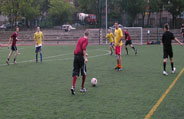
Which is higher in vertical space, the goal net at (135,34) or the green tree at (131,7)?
the green tree at (131,7)

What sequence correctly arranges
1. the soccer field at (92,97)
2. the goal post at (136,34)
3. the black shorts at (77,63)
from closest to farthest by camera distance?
1. the soccer field at (92,97)
2. the black shorts at (77,63)
3. the goal post at (136,34)

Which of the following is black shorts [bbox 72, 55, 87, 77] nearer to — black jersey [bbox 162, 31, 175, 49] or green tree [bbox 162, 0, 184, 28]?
black jersey [bbox 162, 31, 175, 49]

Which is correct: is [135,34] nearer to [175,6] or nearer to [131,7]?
[175,6]

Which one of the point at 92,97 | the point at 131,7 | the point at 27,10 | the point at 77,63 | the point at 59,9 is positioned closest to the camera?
the point at 92,97

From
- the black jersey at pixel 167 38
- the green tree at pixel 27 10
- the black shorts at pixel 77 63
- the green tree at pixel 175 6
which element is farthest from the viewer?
the green tree at pixel 27 10

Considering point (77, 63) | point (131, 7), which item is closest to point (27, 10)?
point (131, 7)

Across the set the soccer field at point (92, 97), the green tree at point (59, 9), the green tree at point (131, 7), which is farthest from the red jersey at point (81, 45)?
the green tree at point (59, 9)

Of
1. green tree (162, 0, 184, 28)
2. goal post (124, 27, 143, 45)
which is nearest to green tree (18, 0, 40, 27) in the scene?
goal post (124, 27, 143, 45)

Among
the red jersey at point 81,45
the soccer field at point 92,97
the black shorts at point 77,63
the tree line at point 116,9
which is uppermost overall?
the tree line at point 116,9

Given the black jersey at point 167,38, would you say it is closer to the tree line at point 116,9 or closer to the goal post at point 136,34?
the goal post at point 136,34

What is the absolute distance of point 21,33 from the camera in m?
45.9

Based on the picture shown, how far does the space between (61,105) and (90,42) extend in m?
32.4

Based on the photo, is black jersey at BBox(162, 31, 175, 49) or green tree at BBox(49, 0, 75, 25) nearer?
black jersey at BBox(162, 31, 175, 49)

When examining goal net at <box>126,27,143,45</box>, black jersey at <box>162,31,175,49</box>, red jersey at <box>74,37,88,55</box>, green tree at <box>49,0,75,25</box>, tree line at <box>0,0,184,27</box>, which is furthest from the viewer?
green tree at <box>49,0,75,25</box>
